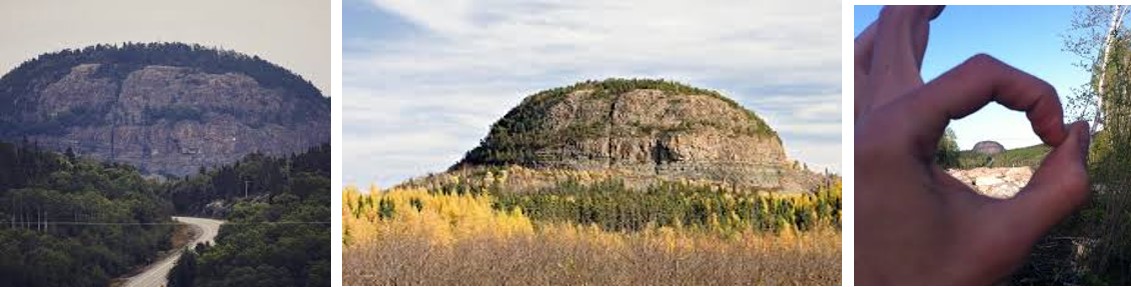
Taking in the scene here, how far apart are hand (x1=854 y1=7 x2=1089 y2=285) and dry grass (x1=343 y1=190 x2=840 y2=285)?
714 millimetres

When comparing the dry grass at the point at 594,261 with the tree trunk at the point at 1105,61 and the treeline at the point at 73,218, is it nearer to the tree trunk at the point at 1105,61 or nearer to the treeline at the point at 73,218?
the treeline at the point at 73,218

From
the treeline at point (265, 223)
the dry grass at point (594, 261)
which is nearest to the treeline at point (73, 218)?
the treeline at point (265, 223)

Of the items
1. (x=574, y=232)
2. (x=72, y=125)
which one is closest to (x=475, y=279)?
(x=574, y=232)

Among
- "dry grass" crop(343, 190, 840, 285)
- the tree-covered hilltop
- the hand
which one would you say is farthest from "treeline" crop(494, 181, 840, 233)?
the tree-covered hilltop

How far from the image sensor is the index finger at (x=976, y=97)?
6965 mm

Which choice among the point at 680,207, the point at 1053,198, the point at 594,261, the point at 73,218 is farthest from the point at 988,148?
the point at 73,218

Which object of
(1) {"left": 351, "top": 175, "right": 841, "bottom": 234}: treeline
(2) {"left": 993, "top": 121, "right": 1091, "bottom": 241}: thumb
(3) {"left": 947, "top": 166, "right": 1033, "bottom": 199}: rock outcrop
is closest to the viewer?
(2) {"left": 993, "top": 121, "right": 1091, "bottom": 241}: thumb

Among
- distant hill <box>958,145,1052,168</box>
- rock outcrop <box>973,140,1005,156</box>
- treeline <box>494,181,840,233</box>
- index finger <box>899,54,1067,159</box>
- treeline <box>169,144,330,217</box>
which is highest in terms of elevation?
index finger <box>899,54,1067,159</box>

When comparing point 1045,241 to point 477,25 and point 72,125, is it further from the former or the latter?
point 72,125

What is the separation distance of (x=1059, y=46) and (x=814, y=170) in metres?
1.93

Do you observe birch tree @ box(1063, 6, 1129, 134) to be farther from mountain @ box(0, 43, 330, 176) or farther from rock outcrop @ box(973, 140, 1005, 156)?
mountain @ box(0, 43, 330, 176)

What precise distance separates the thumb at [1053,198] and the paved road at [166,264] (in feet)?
16.4

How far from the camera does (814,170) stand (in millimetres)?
8055

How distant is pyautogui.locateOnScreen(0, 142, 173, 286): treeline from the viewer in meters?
8.48
